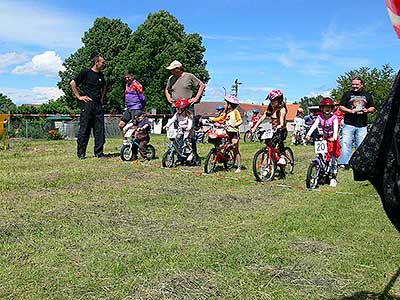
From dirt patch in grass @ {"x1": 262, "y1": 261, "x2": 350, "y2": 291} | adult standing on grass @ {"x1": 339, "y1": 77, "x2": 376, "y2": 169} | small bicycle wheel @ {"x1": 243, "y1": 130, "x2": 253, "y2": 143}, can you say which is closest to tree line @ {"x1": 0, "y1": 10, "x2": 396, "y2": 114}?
small bicycle wheel @ {"x1": 243, "y1": 130, "x2": 253, "y2": 143}

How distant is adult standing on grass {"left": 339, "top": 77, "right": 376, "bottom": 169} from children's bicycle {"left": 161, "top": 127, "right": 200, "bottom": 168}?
3120 millimetres

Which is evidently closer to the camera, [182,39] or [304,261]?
[304,261]

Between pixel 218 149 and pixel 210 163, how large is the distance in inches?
14.9

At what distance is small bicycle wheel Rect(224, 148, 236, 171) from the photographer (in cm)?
1003

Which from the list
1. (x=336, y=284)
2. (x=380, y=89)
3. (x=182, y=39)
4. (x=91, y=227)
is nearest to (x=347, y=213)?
(x=336, y=284)

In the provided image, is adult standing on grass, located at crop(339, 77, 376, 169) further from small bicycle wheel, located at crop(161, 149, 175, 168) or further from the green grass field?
small bicycle wheel, located at crop(161, 149, 175, 168)

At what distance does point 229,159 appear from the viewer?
1016 centimetres

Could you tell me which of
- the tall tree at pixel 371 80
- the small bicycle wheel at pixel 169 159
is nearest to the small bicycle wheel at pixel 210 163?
the small bicycle wheel at pixel 169 159

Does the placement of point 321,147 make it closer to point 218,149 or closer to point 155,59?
point 218,149

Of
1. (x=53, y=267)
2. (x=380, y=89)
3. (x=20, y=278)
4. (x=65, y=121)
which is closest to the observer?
(x=20, y=278)

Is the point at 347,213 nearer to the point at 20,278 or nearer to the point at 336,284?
the point at 336,284

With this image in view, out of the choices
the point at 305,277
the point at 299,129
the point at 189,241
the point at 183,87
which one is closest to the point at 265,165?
the point at 183,87

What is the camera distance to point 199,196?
6.90m

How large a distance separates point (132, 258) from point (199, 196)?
112 inches
